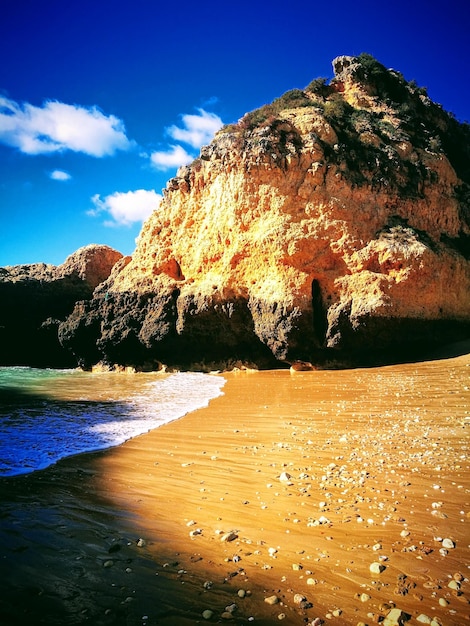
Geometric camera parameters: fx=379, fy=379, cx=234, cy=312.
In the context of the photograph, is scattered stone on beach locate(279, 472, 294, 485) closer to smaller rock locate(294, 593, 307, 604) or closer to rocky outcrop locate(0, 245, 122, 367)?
smaller rock locate(294, 593, 307, 604)

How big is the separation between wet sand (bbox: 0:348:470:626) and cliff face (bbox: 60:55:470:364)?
9.13 m

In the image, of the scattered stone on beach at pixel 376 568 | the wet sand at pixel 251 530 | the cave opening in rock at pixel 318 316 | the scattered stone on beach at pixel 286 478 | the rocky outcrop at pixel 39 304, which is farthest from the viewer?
the rocky outcrop at pixel 39 304

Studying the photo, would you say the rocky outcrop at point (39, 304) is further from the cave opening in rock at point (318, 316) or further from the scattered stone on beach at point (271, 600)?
Answer: the scattered stone on beach at point (271, 600)

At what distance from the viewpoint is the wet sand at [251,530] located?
238cm

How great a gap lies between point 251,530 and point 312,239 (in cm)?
1388

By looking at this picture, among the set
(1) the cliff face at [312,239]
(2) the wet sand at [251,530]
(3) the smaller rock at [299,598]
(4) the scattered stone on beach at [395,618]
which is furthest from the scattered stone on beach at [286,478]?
(1) the cliff face at [312,239]

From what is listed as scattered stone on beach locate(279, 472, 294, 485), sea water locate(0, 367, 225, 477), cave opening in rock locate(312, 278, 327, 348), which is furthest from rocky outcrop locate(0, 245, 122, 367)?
scattered stone on beach locate(279, 472, 294, 485)

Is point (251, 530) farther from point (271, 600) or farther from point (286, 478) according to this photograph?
point (286, 478)

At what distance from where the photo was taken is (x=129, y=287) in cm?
2141

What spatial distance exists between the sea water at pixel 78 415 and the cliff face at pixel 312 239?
465 cm

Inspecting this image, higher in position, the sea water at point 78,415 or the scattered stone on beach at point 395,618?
the sea water at point 78,415

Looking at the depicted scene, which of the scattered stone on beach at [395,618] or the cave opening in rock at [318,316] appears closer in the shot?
the scattered stone on beach at [395,618]

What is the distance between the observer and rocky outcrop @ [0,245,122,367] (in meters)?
27.9

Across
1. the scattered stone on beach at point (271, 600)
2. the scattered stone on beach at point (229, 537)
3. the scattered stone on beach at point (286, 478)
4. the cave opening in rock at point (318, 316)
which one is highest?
the cave opening in rock at point (318, 316)
